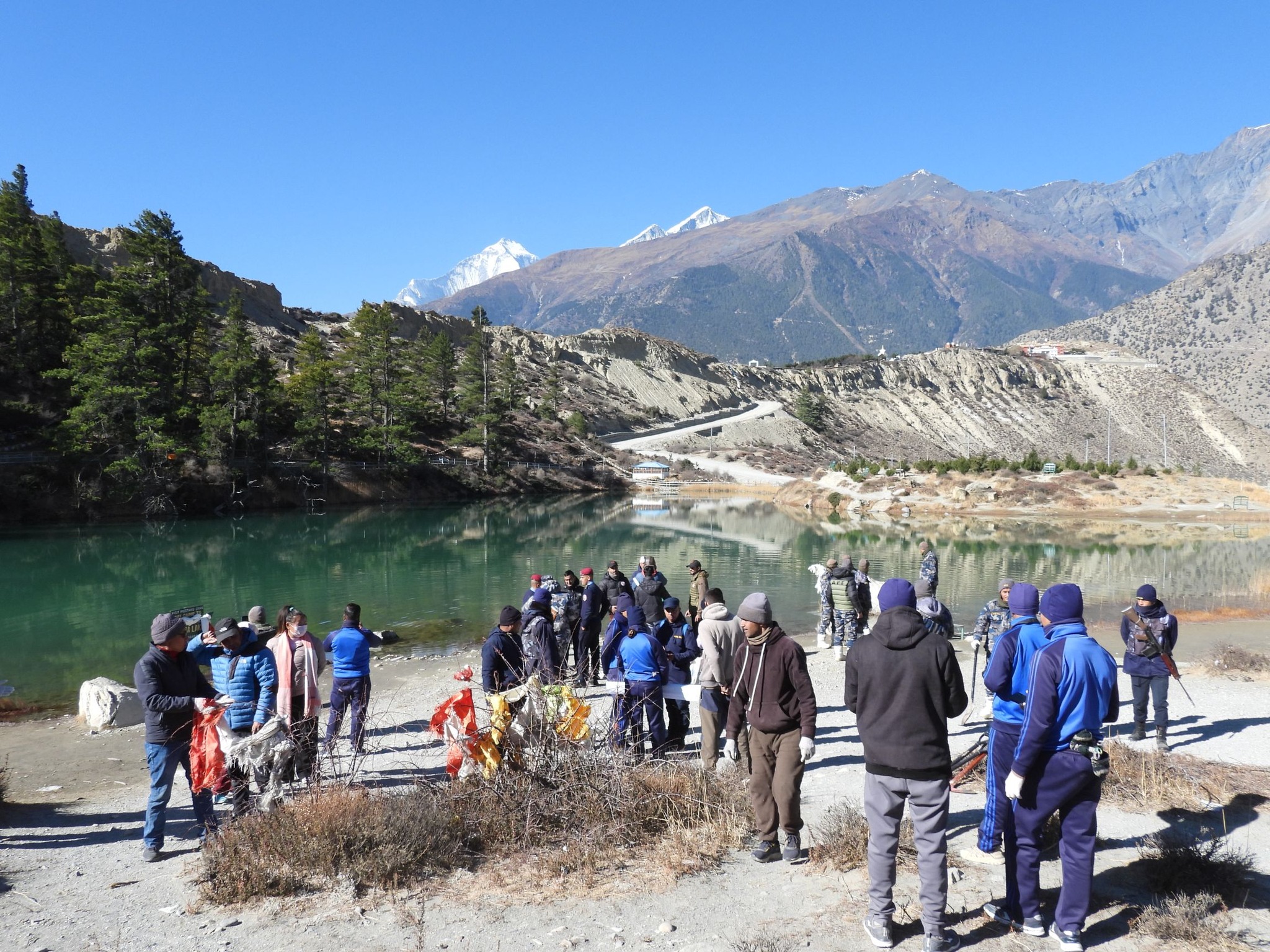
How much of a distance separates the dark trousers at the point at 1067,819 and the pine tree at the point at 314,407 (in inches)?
2197

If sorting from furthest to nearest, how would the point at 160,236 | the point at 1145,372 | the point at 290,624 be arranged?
the point at 1145,372 < the point at 160,236 < the point at 290,624

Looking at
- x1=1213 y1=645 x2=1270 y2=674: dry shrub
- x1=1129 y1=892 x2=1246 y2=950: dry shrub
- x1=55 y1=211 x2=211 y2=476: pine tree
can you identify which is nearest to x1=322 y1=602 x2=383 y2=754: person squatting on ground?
x1=1129 y1=892 x2=1246 y2=950: dry shrub

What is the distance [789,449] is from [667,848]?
97.3 meters

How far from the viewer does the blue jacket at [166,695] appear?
19.5ft

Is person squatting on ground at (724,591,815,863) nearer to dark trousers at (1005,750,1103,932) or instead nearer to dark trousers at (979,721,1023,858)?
dark trousers at (979,721,1023,858)

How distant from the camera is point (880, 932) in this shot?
4.48m

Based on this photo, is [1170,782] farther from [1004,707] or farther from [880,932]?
[880,932]

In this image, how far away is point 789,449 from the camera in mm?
101000

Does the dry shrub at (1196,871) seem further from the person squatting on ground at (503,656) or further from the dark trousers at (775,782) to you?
the person squatting on ground at (503,656)

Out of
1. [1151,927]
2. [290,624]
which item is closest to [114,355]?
[290,624]

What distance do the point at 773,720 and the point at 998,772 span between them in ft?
4.59

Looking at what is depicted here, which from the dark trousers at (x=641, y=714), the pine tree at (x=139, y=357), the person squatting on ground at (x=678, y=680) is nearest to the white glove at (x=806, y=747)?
the dark trousers at (x=641, y=714)

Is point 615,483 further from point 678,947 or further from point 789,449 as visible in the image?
point 678,947

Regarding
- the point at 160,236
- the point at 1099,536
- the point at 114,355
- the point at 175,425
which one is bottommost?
the point at 1099,536
